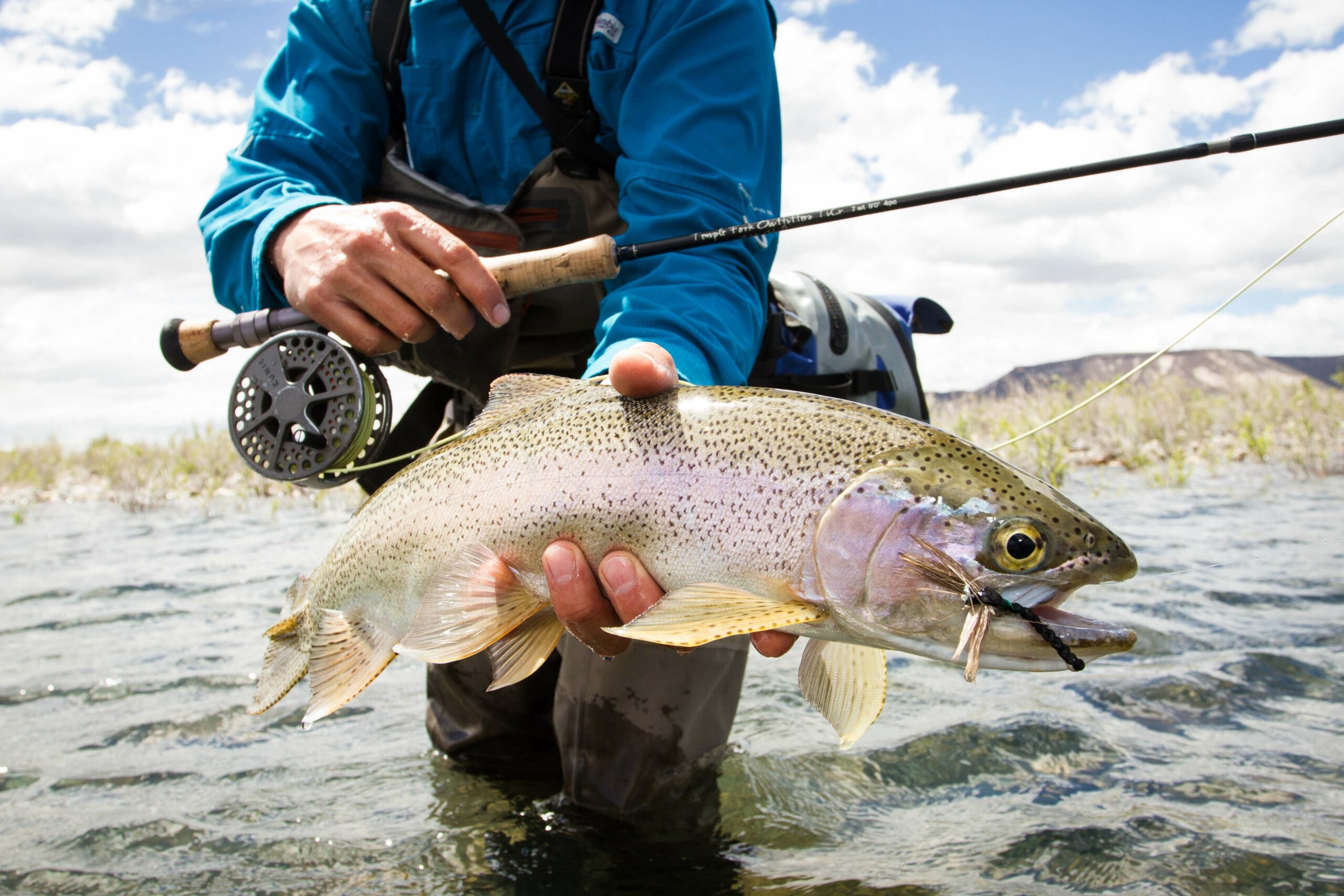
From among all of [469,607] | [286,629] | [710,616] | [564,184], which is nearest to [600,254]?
[564,184]

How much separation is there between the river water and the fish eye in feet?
4.29

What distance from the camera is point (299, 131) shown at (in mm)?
2973

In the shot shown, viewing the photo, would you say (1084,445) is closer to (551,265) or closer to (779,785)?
(779,785)

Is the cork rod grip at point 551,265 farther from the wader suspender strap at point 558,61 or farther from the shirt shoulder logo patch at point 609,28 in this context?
the shirt shoulder logo patch at point 609,28

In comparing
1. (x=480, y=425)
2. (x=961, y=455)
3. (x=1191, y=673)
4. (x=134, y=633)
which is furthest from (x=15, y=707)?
(x=1191, y=673)

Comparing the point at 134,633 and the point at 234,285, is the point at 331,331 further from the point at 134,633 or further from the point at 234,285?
the point at 134,633

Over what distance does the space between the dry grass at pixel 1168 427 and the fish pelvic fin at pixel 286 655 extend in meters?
8.62

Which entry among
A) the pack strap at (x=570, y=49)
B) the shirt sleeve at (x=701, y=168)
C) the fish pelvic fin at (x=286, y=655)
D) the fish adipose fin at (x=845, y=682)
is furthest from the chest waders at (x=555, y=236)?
the fish adipose fin at (x=845, y=682)

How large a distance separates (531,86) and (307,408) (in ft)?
4.12

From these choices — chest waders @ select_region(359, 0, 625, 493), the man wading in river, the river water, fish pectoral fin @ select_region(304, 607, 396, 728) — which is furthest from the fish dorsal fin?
the river water

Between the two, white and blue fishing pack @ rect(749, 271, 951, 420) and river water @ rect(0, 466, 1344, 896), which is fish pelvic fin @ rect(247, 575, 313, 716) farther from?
white and blue fishing pack @ rect(749, 271, 951, 420)

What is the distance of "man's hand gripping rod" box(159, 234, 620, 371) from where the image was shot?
7.96 ft

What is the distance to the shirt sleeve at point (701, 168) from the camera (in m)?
2.57

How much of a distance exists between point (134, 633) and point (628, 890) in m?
4.29
